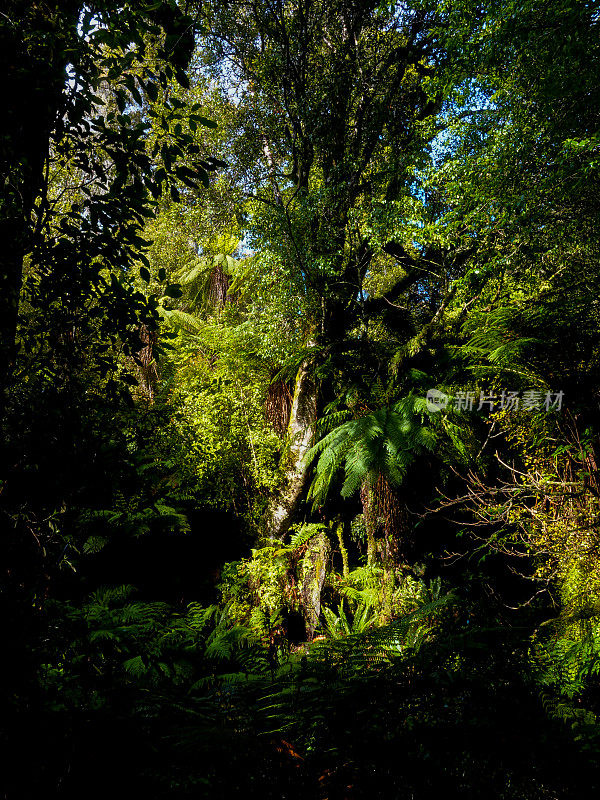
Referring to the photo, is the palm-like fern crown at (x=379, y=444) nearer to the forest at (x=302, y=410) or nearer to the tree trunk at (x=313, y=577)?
the forest at (x=302, y=410)

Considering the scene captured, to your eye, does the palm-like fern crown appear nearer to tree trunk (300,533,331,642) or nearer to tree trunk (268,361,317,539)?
tree trunk (268,361,317,539)

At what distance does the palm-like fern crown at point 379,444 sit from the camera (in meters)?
4.42

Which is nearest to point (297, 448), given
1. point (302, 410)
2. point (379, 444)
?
point (302, 410)

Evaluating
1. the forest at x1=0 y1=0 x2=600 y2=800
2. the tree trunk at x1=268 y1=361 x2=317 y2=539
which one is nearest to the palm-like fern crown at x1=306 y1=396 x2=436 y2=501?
the forest at x1=0 y1=0 x2=600 y2=800

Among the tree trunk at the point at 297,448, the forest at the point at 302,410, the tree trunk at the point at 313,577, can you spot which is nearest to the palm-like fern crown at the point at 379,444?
the forest at the point at 302,410

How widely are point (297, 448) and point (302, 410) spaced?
0.55m

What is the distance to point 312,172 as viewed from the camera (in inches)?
267

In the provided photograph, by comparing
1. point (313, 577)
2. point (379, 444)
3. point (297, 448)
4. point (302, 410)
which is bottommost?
point (313, 577)

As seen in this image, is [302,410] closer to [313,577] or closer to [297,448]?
[297,448]

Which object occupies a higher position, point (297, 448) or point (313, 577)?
point (297, 448)

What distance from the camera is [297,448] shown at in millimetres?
5828

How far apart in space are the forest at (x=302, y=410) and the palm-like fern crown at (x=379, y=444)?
1.6 inches

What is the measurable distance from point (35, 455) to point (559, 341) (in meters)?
4.95

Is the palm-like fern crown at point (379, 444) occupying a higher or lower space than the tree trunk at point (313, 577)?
higher
